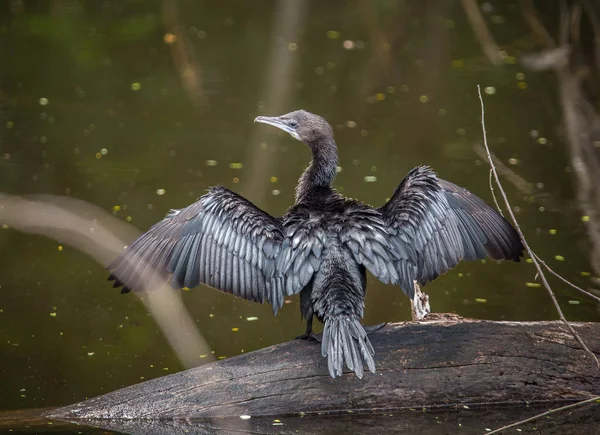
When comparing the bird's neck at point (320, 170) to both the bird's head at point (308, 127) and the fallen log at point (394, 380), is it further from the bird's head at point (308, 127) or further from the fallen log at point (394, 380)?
the fallen log at point (394, 380)

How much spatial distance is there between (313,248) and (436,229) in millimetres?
792

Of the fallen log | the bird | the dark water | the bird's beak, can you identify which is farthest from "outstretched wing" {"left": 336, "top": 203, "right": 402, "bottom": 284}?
the dark water

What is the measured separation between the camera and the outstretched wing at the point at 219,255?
5457mm

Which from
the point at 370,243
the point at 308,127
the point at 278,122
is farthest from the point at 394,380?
the point at 278,122

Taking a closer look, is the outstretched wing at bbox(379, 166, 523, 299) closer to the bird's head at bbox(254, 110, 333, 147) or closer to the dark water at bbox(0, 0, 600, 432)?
the bird's head at bbox(254, 110, 333, 147)

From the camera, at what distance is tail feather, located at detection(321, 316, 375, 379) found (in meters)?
4.97

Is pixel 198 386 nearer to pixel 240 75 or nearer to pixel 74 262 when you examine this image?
pixel 74 262

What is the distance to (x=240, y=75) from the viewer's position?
12516 mm

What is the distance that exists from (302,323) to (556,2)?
9773 millimetres

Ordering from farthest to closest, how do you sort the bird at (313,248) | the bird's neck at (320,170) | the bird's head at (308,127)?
the bird's head at (308,127) → the bird's neck at (320,170) → the bird at (313,248)

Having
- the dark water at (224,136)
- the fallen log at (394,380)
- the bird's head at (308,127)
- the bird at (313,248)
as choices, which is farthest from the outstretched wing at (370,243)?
the dark water at (224,136)

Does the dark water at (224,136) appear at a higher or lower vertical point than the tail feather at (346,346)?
higher

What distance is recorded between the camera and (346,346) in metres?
5.04

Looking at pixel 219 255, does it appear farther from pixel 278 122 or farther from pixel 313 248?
pixel 278 122
